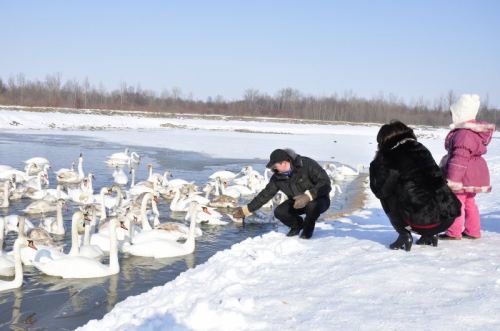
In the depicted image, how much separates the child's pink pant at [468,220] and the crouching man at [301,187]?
160cm

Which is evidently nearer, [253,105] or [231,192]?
[231,192]

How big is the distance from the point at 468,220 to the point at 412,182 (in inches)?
52.7

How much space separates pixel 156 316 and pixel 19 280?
8.33 feet

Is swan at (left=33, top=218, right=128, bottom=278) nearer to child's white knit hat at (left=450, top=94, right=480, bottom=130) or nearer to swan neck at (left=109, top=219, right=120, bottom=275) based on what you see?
swan neck at (left=109, top=219, right=120, bottom=275)

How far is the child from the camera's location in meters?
5.57

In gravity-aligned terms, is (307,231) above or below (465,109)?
below

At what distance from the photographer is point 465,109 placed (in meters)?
5.65

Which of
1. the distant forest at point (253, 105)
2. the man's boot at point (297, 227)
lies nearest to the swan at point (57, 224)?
the man's boot at point (297, 227)

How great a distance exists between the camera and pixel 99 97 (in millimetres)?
98750

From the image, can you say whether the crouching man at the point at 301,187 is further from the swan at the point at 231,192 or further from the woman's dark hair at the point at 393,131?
the swan at the point at 231,192

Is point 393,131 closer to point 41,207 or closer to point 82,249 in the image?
point 82,249

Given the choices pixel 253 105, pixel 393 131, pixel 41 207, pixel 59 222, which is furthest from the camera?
pixel 253 105

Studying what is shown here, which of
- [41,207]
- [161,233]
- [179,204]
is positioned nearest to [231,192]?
[179,204]

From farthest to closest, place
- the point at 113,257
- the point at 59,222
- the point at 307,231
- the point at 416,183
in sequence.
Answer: the point at 59,222, the point at 307,231, the point at 113,257, the point at 416,183
